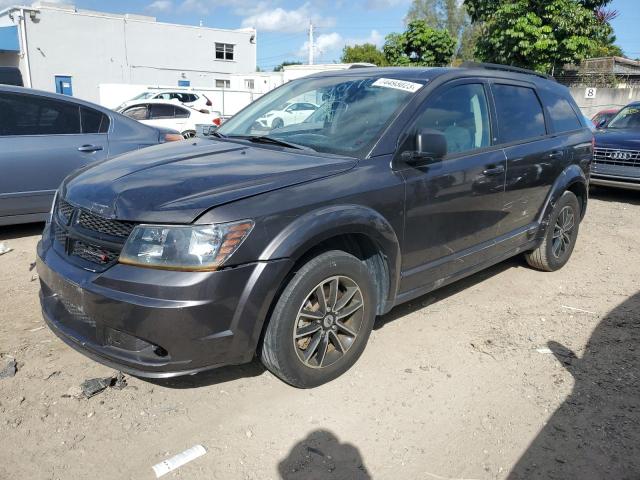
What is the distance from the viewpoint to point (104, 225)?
2725mm

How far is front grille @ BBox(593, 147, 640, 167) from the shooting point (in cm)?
877

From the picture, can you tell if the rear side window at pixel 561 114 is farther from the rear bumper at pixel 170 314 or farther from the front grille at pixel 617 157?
the front grille at pixel 617 157

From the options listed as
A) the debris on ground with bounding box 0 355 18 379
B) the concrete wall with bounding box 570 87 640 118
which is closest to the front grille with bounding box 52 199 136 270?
the debris on ground with bounding box 0 355 18 379

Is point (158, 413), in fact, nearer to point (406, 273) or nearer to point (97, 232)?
point (97, 232)

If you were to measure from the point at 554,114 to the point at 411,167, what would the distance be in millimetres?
2348

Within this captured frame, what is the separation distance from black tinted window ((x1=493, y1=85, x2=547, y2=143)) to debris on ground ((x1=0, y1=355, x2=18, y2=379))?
12.2 feet

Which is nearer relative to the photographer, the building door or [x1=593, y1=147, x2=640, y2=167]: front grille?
[x1=593, y1=147, x2=640, y2=167]: front grille

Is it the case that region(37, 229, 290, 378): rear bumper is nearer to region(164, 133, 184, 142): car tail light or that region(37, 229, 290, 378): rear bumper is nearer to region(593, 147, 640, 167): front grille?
region(164, 133, 184, 142): car tail light

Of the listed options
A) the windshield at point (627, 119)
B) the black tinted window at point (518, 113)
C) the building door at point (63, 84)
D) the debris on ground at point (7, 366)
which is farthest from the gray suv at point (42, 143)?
the building door at point (63, 84)

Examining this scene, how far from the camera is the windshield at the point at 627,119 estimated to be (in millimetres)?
9875

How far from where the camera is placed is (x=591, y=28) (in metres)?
19.4

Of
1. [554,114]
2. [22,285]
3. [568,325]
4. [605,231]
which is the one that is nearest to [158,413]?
[22,285]

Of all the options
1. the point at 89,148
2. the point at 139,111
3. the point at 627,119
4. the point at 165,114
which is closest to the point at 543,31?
the point at 627,119

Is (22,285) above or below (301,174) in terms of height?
below
